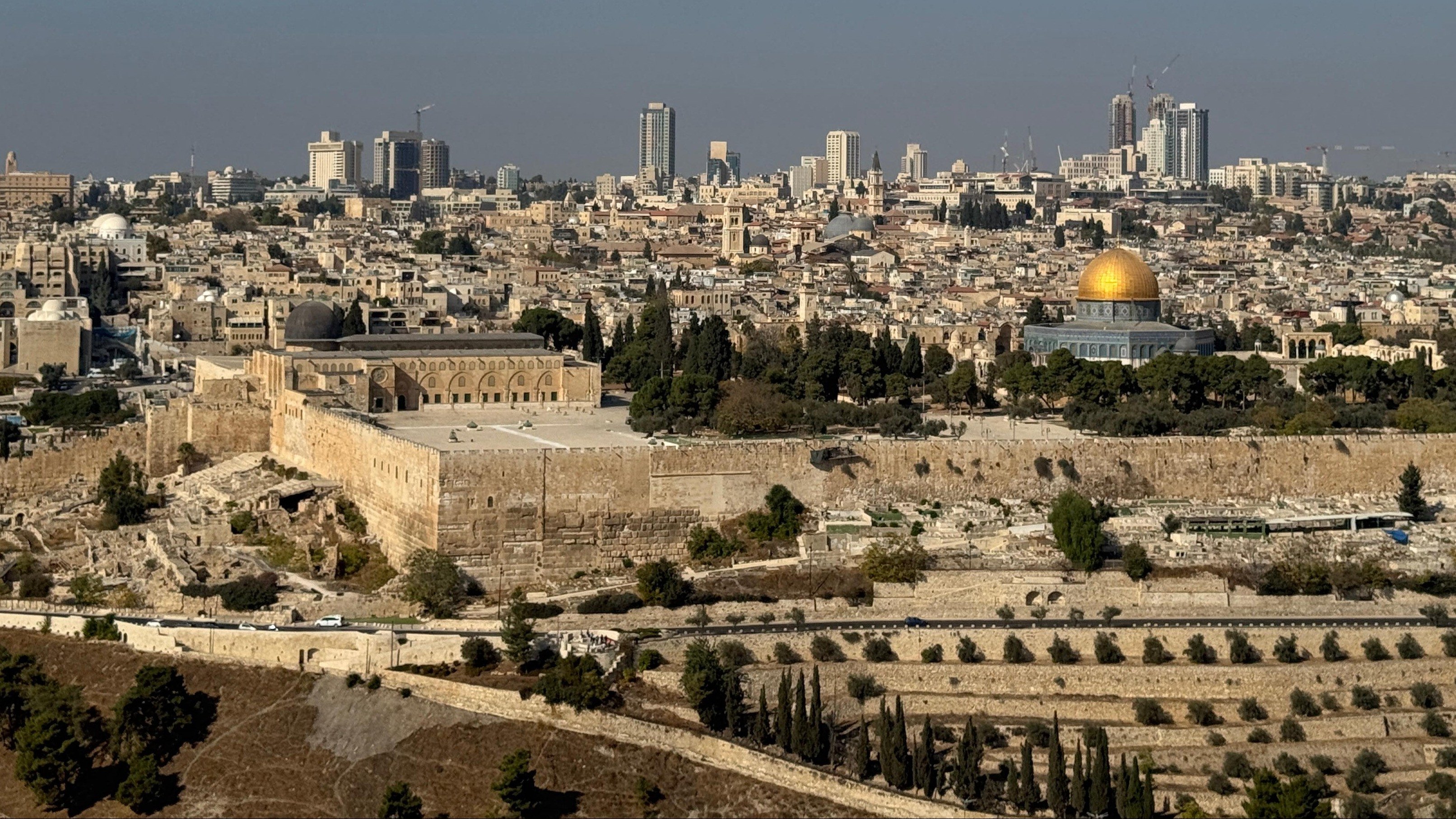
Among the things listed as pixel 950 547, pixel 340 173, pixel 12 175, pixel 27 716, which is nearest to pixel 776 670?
pixel 950 547

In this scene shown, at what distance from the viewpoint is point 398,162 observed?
616ft

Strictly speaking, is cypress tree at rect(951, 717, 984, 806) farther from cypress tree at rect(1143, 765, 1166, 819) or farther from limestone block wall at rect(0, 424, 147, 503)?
limestone block wall at rect(0, 424, 147, 503)

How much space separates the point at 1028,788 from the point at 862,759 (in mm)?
2024

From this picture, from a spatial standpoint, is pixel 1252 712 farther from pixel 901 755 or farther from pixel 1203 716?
pixel 901 755

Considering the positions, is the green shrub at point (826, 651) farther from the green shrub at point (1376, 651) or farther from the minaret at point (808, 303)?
the minaret at point (808, 303)

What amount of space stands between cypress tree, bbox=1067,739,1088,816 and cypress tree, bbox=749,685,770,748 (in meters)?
3.89

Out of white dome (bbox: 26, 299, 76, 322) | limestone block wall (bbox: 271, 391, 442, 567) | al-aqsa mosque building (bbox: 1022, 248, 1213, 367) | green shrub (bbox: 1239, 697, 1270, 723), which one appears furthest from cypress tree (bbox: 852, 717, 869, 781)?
white dome (bbox: 26, 299, 76, 322)

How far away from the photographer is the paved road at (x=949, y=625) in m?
31.9

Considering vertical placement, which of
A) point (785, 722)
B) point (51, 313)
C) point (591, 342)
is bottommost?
point (785, 722)

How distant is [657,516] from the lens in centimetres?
3594

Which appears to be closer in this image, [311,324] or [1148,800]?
[1148,800]

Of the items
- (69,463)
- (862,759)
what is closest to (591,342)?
(69,463)

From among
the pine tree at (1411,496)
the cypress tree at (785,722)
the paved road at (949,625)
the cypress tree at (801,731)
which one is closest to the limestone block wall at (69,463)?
the paved road at (949,625)

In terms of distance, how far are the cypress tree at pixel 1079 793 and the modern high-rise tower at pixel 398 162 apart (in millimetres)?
158369
